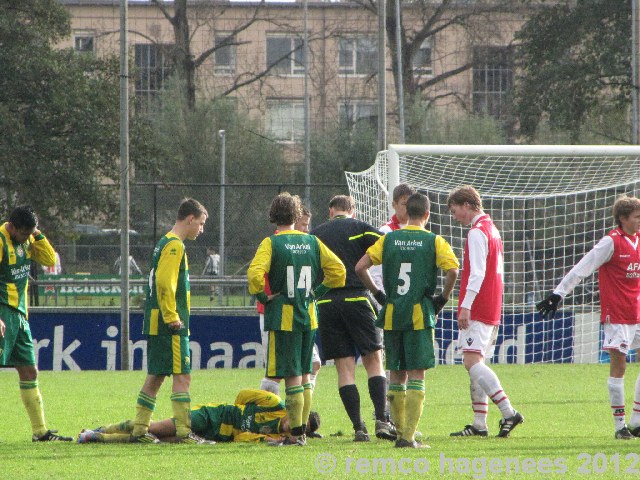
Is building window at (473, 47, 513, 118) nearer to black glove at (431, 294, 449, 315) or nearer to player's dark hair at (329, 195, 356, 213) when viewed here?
player's dark hair at (329, 195, 356, 213)

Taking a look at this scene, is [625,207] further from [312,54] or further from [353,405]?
[312,54]

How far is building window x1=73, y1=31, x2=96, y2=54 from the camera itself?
33.2 metres

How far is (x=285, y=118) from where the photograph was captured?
35.1 m

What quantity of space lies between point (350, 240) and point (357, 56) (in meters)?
28.1

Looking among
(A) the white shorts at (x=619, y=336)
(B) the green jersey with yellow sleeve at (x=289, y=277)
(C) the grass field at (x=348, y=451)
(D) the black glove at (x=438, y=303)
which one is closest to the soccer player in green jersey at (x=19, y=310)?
(C) the grass field at (x=348, y=451)

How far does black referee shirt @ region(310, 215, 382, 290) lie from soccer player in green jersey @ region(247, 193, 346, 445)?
80 centimetres

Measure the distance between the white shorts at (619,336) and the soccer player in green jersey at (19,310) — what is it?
4.25 meters

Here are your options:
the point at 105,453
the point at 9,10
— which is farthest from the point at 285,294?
the point at 9,10

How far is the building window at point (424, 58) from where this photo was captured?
36625 millimetres

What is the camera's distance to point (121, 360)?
55.1ft

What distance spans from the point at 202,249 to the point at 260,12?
1312 cm

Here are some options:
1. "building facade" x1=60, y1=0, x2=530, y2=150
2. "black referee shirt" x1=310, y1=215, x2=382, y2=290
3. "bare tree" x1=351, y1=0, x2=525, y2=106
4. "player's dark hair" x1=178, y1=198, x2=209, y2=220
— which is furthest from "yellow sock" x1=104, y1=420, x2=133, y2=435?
"bare tree" x1=351, y1=0, x2=525, y2=106

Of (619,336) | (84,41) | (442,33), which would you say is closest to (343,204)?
(619,336)

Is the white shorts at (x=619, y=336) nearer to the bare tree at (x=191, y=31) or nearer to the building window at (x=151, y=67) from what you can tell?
the bare tree at (x=191, y=31)
